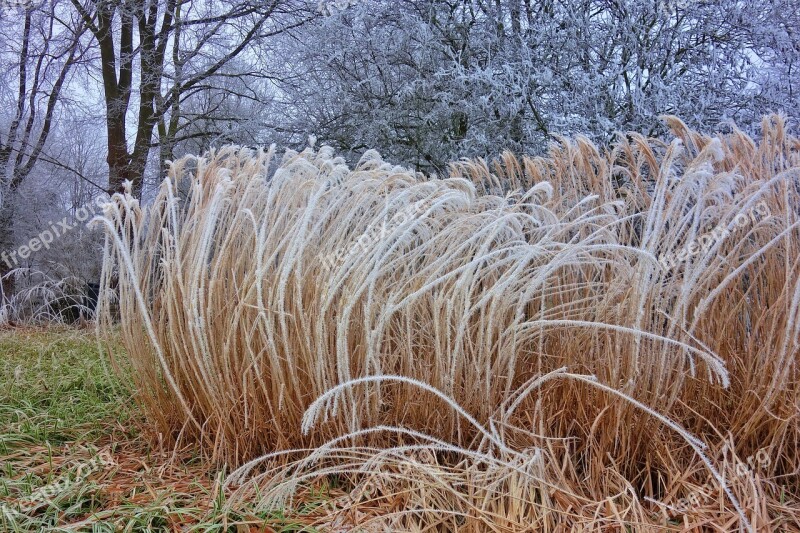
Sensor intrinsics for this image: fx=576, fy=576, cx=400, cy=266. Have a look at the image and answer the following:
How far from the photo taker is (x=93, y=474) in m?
1.59

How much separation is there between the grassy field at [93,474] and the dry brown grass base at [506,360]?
10 centimetres

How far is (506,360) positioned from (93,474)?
119 cm

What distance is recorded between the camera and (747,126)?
3.68 metres

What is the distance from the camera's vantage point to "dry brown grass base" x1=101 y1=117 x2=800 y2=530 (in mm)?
1325

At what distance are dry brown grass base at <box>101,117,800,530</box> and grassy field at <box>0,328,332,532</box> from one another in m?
0.10

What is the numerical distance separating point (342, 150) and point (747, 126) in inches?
Result: 122

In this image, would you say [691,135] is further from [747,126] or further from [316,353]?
[747,126]
